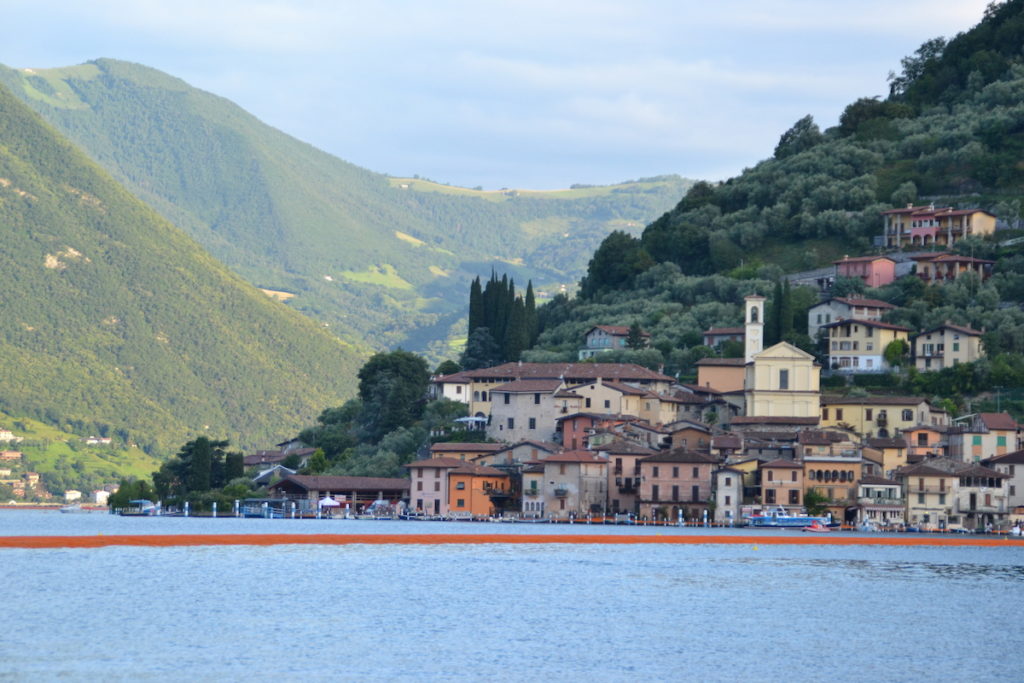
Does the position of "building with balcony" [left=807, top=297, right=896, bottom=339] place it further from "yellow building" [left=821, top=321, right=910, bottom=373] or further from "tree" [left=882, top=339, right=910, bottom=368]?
"tree" [left=882, top=339, right=910, bottom=368]

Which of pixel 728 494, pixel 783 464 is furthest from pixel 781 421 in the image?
pixel 728 494

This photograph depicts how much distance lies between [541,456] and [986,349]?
114ft

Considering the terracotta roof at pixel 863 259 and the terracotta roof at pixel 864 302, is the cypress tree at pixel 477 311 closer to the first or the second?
the terracotta roof at pixel 863 259

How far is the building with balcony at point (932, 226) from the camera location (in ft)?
509

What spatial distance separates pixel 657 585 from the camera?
74.1 m

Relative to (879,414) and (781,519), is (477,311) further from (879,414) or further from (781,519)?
(781,519)

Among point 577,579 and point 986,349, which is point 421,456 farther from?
point 577,579

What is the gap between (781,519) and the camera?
374ft

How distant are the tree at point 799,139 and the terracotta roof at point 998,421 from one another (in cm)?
7137

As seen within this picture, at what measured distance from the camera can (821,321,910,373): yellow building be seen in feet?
440

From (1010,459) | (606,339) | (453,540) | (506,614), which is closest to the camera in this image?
(506,614)

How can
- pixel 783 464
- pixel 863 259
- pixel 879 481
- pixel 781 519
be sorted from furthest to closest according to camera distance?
pixel 863 259, pixel 783 464, pixel 879 481, pixel 781 519

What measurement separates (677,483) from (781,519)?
7.81 m

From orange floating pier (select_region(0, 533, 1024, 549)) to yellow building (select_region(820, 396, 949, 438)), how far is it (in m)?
17.1
